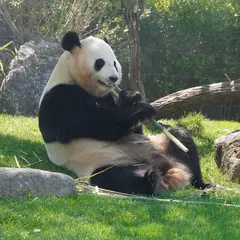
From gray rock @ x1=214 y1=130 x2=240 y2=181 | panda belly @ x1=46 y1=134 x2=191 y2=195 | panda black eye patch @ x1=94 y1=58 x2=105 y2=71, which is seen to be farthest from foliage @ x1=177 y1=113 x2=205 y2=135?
panda black eye patch @ x1=94 y1=58 x2=105 y2=71

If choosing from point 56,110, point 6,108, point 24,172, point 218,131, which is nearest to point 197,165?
point 56,110

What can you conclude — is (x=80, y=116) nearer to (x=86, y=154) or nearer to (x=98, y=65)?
(x=86, y=154)

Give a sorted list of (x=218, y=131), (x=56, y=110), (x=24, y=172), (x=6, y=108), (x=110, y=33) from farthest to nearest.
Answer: (x=110, y=33)
(x=6, y=108)
(x=218, y=131)
(x=56, y=110)
(x=24, y=172)

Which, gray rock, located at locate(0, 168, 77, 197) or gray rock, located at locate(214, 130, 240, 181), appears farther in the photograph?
gray rock, located at locate(214, 130, 240, 181)

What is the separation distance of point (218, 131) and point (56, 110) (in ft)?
14.3

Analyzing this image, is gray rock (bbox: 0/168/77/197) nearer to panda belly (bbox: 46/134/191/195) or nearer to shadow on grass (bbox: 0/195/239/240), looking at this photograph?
shadow on grass (bbox: 0/195/239/240)

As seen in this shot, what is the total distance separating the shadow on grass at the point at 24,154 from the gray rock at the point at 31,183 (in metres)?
1.60

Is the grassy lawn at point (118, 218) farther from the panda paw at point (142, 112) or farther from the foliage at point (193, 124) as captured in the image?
the foliage at point (193, 124)

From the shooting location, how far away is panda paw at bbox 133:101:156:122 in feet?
20.8

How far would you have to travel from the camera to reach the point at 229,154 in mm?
7266

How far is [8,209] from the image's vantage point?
434cm

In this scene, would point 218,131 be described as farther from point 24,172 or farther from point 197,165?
point 24,172

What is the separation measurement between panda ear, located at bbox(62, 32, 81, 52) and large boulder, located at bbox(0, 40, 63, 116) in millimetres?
4569

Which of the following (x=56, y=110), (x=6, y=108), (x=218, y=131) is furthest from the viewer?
(x=6, y=108)
